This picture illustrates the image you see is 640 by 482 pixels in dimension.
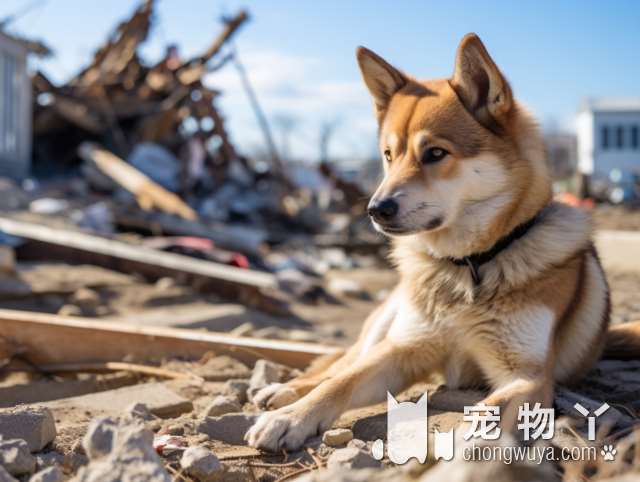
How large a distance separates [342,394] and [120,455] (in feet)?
4.17

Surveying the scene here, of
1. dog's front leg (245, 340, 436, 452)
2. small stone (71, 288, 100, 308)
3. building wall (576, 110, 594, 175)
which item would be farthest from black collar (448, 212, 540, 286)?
building wall (576, 110, 594, 175)

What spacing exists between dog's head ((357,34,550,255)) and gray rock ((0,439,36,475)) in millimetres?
1669

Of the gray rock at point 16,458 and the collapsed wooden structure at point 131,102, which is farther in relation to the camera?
the collapsed wooden structure at point 131,102

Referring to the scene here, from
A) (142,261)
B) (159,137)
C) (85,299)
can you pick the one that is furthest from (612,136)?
(85,299)

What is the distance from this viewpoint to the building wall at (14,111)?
1203cm

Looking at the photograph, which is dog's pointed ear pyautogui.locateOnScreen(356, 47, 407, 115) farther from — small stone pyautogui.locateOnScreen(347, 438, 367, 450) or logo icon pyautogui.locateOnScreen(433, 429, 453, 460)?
logo icon pyautogui.locateOnScreen(433, 429, 453, 460)

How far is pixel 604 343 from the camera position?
12.0ft

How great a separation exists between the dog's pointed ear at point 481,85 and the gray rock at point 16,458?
236 centimetres

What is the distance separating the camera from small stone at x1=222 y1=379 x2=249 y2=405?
3416 mm

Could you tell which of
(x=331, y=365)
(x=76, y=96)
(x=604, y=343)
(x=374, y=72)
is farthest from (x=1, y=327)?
(x=76, y=96)

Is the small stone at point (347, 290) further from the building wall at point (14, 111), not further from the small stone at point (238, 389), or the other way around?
the building wall at point (14, 111)

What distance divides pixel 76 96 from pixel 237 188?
390 cm

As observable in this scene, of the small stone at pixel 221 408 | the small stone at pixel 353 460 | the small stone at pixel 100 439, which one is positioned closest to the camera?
the small stone at pixel 100 439

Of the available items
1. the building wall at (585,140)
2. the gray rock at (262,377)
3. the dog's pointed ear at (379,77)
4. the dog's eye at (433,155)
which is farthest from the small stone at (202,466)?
the building wall at (585,140)
